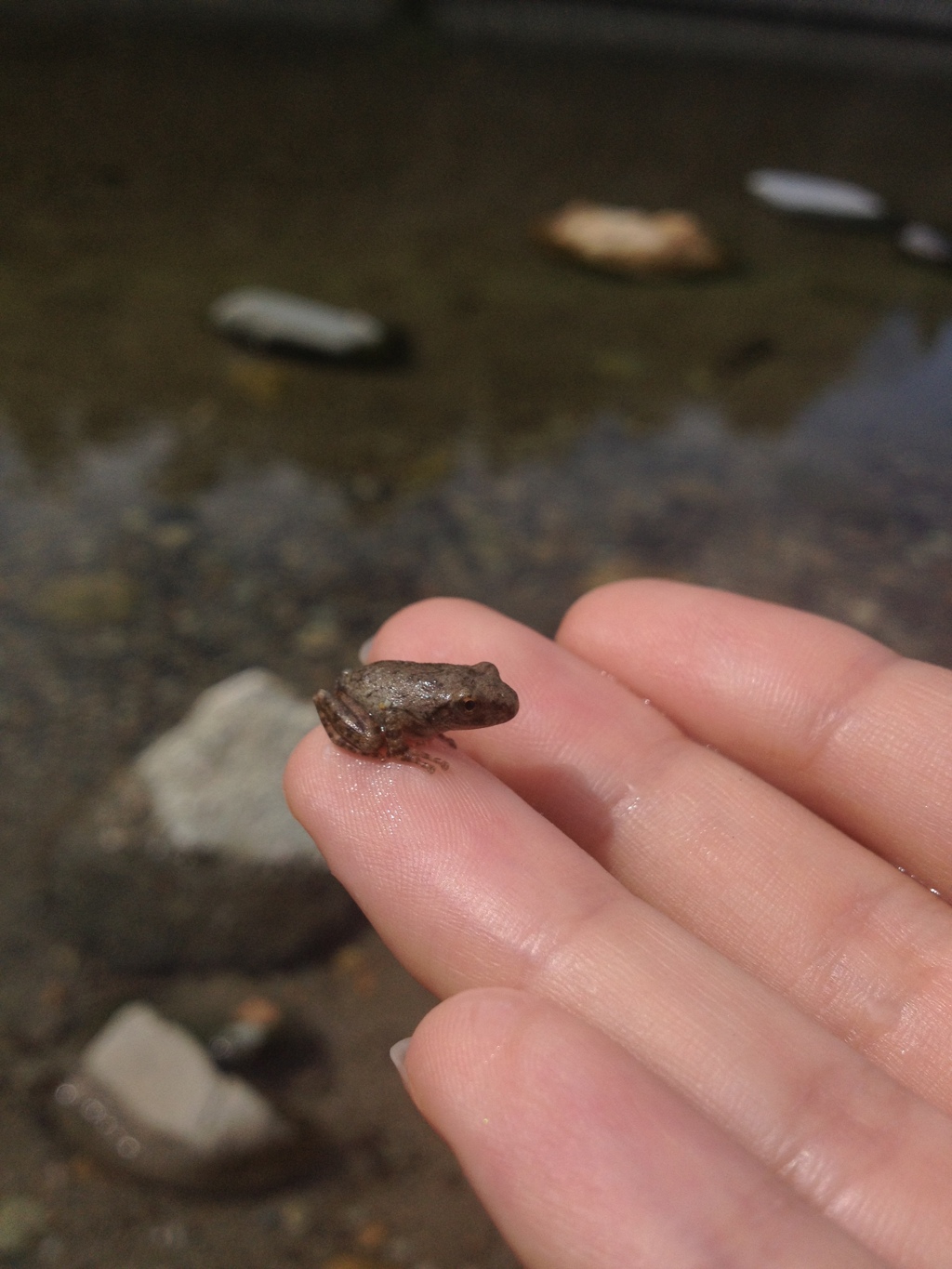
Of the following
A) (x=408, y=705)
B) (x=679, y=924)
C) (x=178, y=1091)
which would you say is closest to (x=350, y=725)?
(x=408, y=705)

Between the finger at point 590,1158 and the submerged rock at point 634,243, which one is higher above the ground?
the finger at point 590,1158

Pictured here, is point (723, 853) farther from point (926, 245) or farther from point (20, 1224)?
point (926, 245)

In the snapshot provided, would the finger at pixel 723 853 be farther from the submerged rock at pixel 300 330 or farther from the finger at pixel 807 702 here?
the submerged rock at pixel 300 330

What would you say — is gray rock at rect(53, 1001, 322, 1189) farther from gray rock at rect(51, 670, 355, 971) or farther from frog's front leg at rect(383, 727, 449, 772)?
frog's front leg at rect(383, 727, 449, 772)

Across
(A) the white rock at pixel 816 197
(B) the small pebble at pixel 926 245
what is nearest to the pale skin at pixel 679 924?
(B) the small pebble at pixel 926 245

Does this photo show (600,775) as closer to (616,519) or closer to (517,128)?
(616,519)

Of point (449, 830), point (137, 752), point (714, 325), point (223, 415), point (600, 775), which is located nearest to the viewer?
point (449, 830)

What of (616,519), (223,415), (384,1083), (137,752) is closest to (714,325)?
(616,519)
